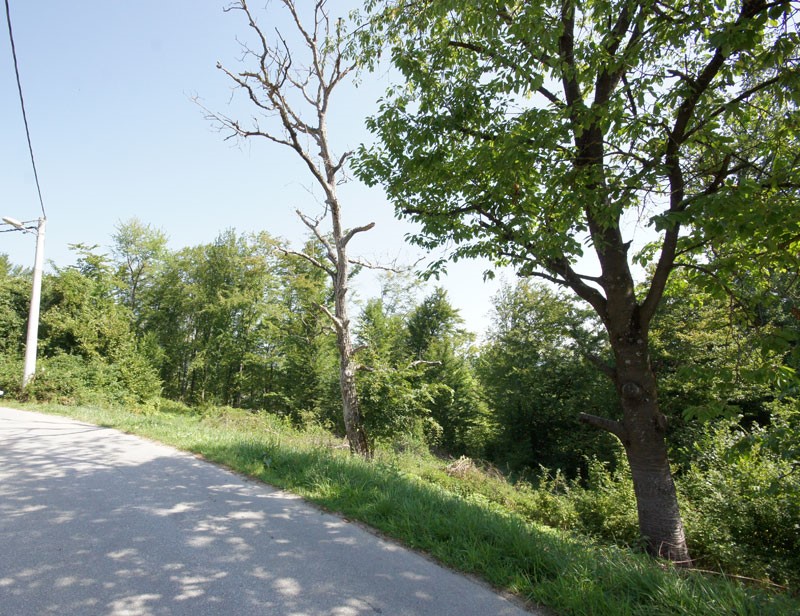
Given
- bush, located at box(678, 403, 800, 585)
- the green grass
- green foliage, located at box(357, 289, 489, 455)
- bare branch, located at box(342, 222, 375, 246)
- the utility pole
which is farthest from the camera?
green foliage, located at box(357, 289, 489, 455)

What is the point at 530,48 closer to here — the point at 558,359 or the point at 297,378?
the point at 558,359

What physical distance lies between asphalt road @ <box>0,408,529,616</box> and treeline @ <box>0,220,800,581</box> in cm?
336

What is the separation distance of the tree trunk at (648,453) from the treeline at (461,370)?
0.49m

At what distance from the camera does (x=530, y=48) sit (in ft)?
14.5

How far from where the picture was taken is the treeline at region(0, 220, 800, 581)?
20.8ft

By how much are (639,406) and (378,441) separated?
40.5 feet

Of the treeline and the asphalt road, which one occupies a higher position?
the treeline

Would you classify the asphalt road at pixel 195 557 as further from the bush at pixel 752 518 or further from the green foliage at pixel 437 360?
the green foliage at pixel 437 360

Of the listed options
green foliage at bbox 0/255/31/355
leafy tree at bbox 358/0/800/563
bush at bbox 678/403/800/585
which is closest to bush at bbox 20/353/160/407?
green foliage at bbox 0/255/31/355

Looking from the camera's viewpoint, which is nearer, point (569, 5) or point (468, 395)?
point (569, 5)

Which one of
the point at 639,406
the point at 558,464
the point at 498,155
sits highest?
the point at 498,155

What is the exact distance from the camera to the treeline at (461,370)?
6.34 meters

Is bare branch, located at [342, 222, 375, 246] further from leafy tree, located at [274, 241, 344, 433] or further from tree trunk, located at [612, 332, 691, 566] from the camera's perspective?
leafy tree, located at [274, 241, 344, 433]

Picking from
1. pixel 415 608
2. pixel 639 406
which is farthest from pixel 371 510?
pixel 639 406
